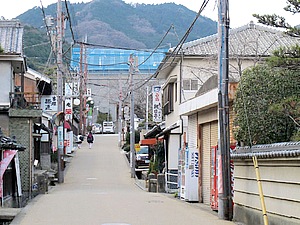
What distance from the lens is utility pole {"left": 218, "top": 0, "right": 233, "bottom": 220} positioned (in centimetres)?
1495

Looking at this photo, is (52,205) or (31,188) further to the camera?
A: (31,188)

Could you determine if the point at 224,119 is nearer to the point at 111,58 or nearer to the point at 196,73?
the point at 196,73

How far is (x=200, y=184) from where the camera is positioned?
21.9 metres

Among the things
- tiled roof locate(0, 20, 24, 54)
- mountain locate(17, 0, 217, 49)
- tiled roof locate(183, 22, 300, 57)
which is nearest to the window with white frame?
tiled roof locate(183, 22, 300, 57)

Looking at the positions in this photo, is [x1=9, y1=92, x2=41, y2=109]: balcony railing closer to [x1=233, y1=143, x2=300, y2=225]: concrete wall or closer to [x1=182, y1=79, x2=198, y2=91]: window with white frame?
[x1=182, y1=79, x2=198, y2=91]: window with white frame

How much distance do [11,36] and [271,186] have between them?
19.7 metres

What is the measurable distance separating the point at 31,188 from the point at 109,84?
55.2 metres

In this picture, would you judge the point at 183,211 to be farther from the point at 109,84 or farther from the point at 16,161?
the point at 109,84

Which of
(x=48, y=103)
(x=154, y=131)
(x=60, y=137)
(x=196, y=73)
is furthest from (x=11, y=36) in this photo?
(x=48, y=103)

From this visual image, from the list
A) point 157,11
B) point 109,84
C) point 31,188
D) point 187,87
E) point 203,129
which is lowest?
point 31,188

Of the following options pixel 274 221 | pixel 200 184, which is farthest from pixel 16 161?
pixel 274 221

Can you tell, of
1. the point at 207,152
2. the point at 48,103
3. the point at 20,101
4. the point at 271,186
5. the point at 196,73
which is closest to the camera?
the point at 271,186

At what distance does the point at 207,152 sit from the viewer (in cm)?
2097

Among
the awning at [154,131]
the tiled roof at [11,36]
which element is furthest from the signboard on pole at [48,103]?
the tiled roof at [11,36]
